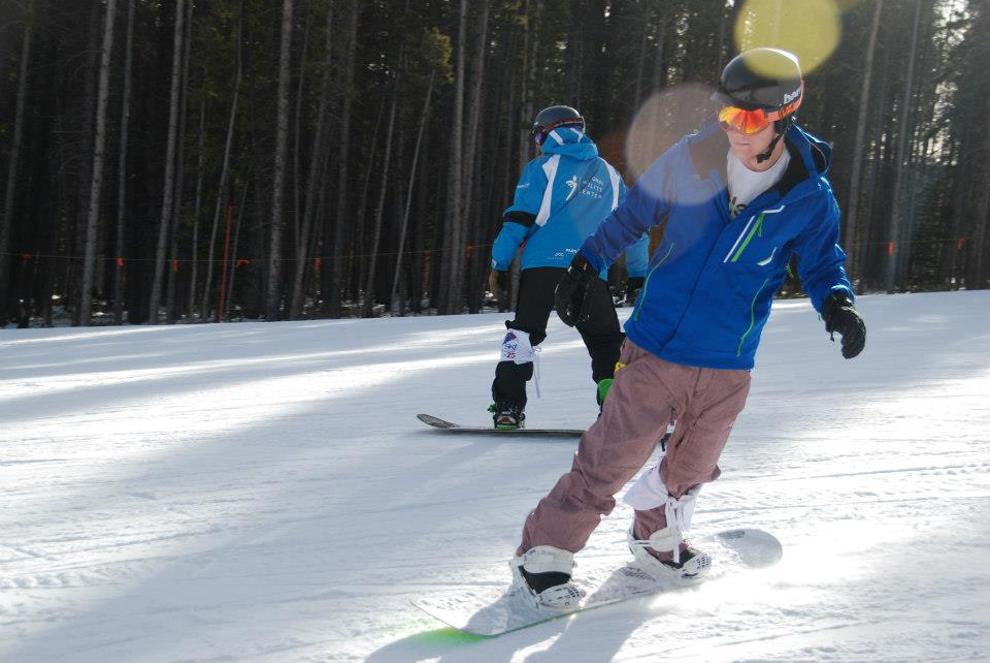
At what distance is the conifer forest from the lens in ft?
76.8

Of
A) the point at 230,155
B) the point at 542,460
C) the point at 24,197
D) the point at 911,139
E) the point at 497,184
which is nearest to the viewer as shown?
the point at 542,460

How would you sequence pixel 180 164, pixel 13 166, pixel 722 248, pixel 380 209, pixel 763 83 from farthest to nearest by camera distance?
pixel 380 209
pixel 180 164
pixel 13 166
pixel 722 248
pixel 763 83

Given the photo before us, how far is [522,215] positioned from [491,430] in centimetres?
126

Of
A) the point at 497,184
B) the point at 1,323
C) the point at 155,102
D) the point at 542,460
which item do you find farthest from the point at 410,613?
the point at 497,184

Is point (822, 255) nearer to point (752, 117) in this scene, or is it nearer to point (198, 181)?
point (752, 117)

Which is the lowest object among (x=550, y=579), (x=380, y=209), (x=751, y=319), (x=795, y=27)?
(x=550, y=579)

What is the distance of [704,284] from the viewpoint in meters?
2.82

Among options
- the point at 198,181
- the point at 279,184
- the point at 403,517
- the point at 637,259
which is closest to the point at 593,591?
the point at 403,517

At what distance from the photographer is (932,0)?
33219mm

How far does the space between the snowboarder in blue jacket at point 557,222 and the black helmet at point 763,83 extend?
2456mm

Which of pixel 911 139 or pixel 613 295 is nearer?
pixel 613 295

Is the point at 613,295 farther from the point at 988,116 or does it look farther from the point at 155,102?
the point at 988,116

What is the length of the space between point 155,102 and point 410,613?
90.9 feet

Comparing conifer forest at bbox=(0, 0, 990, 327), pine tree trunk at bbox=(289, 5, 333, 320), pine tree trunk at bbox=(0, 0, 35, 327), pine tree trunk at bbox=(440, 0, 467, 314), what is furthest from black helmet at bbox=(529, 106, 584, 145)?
pine tree trunk at bbox=(0, 0, 35, 327)
